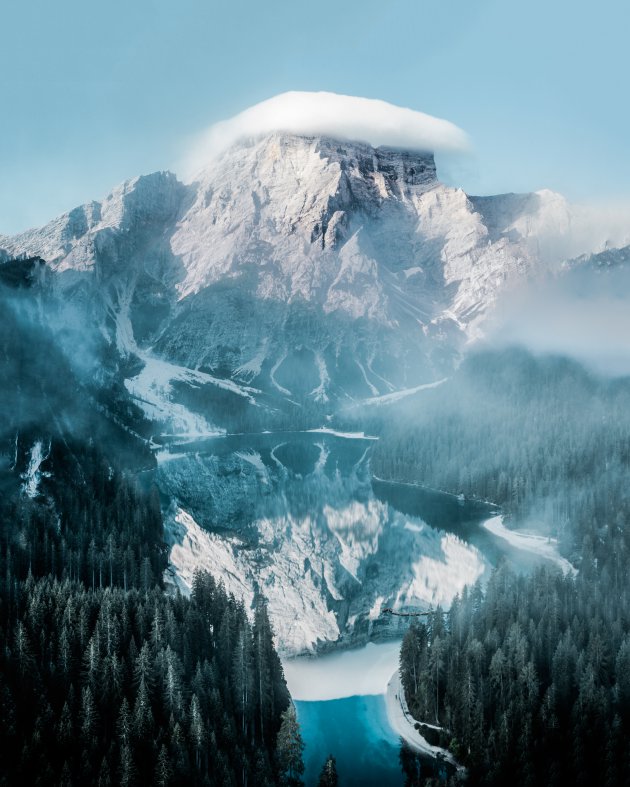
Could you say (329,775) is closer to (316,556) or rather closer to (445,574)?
(445,574)

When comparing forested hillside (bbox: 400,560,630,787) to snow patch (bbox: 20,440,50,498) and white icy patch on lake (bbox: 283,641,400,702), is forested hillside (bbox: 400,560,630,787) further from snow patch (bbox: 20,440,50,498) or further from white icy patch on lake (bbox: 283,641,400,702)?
snow patch (bbox: 20,440,50,498)

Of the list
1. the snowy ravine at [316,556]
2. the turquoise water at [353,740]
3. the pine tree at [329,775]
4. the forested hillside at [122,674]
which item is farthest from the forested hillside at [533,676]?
the forested hillside at [122,674]

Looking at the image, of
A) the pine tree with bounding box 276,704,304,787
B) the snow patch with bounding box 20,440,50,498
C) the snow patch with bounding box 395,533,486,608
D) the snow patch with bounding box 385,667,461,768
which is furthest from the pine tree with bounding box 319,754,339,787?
the snow patch with bounding box 20,440,50,498

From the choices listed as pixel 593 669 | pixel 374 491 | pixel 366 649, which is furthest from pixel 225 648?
pixel 374 491

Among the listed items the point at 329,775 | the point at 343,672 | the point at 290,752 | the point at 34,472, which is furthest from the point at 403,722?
the point at 34,472

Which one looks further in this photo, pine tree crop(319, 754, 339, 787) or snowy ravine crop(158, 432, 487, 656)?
snowy ravine crop(158, 432, 487, 656)
